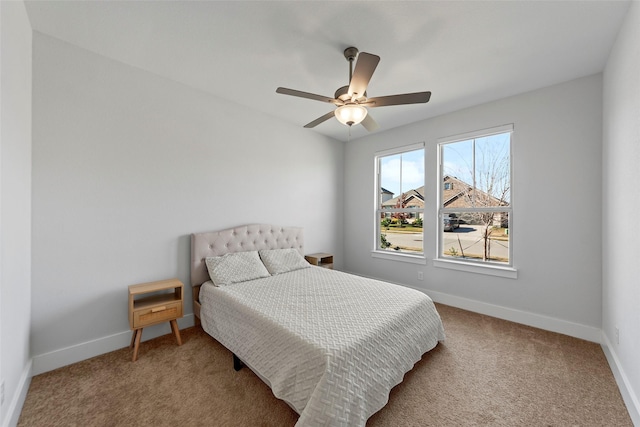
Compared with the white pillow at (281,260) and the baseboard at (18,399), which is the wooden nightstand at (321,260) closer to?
the white pillow at (281,260)

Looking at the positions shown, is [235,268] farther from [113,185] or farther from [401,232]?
[401,232]

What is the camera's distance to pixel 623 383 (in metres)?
1.81

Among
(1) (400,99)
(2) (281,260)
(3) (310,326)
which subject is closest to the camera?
(3) (310,326)

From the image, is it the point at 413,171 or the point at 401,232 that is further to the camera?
the point at 401,232

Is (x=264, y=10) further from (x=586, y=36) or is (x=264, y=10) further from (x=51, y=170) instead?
(x=586, y=36)

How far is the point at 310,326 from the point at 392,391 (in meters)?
0.80

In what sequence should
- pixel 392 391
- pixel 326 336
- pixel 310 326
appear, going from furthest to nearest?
pixel 392 391, pixel 310 326, pixel 326 336

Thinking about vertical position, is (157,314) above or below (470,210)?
below

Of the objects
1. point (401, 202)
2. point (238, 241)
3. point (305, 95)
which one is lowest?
point (238, 241)

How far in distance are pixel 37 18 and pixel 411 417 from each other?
12.5ft

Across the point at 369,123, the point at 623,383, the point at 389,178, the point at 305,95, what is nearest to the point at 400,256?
the point at 389,178

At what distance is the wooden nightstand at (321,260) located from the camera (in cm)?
396

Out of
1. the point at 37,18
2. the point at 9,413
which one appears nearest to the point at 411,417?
the point at 9,413

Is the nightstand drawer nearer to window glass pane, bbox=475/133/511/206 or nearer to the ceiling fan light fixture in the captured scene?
the ceiling fan light fixture
